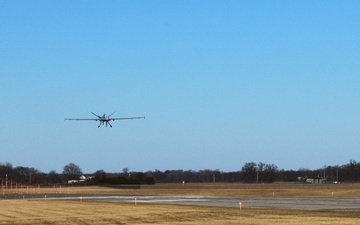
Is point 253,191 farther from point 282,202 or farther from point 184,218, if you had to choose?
point 184,218

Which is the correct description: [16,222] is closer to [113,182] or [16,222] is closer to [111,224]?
[111,224]

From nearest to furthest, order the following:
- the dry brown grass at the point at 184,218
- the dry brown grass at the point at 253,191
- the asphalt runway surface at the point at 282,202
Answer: the dry brown grass at the point at 184,218
the asphalt runway surface at the point at 282,202
the dry brown grass at the point at 253,191

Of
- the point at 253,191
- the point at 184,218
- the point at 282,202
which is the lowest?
the point at 253,191

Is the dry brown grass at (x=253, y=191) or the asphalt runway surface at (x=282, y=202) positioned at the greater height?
the asphalt runway surface at (x=282, y=202)

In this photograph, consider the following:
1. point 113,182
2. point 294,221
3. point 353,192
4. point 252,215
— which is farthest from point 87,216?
point 113,182

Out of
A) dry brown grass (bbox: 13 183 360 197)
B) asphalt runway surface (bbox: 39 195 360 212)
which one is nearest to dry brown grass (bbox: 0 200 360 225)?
asphalt runway surface (bbox: 39 195 360 212)

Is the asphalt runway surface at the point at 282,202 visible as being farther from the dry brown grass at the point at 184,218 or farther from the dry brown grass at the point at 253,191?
the dry brown grass at the point at 253,191

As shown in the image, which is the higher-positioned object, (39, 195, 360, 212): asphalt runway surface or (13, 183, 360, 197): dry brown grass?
(39, 195, 360, 212): asphalt runway surface

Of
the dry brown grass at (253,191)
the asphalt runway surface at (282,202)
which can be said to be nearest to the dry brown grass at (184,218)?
the asphalt runway surface at (282,202)

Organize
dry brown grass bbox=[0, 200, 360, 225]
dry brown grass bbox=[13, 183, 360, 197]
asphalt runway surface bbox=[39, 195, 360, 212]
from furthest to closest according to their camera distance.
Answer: dry brown grass bbox=[13, 183, 360, 197] < asphalt runway surface bbox=[39, 195, 360, 212] < dry brown grass bbox=[0, 200, 360, 225]

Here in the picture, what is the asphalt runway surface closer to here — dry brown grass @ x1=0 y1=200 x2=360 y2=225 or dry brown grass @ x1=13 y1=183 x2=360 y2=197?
dry brown grass @ x1=0 y1=200 x2=360 y2=225

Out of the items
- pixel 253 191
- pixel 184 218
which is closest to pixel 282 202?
pixel 184 218

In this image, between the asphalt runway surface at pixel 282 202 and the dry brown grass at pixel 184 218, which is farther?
the asphalt runway surface at pixel 282 202

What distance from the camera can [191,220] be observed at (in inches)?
1884
